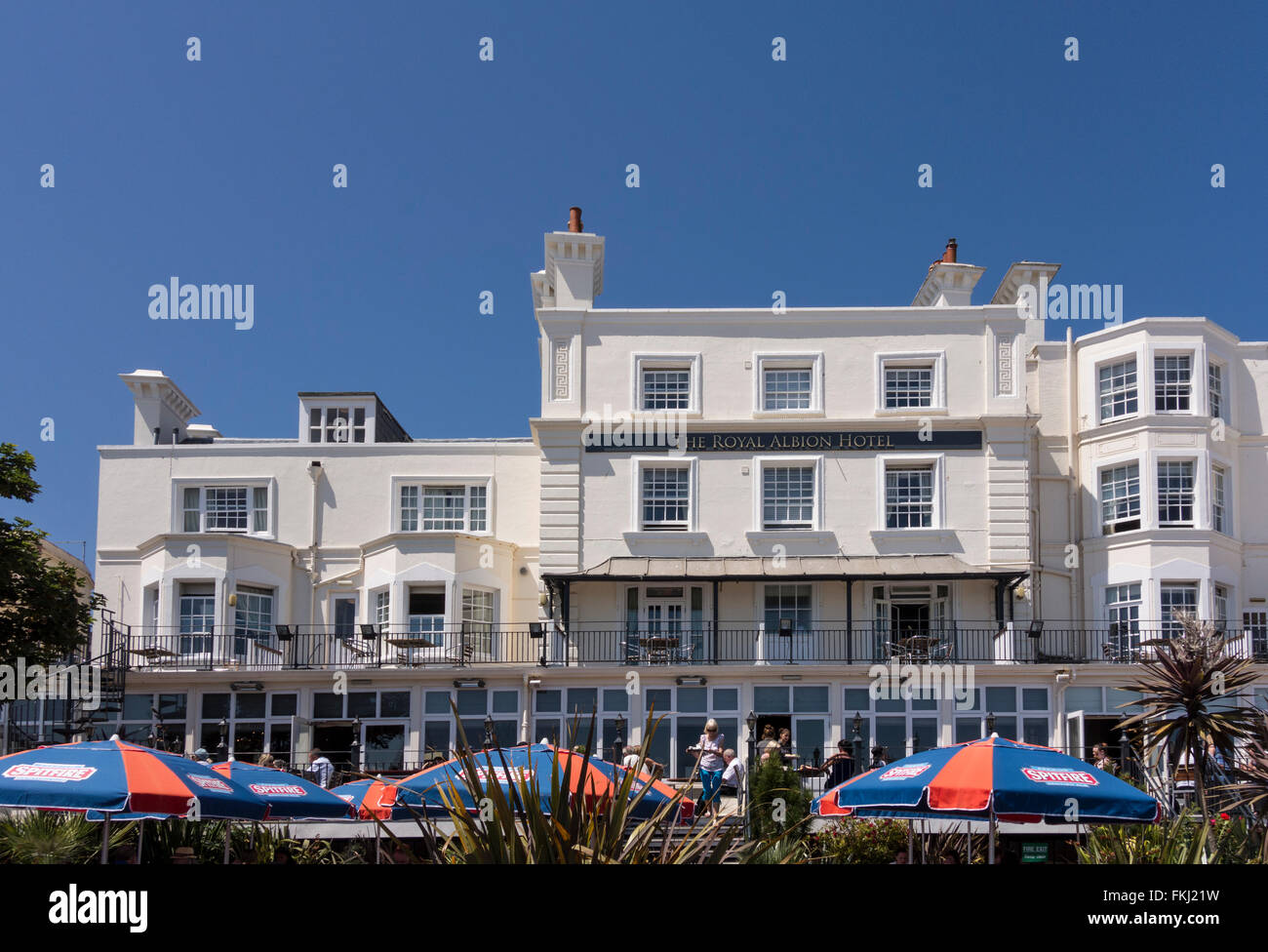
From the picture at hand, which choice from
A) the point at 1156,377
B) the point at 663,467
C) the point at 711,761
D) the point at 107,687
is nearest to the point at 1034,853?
the point at 711,761

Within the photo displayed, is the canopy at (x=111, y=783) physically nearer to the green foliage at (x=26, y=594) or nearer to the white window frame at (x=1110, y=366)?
the green foliage at (x=26, y=594)

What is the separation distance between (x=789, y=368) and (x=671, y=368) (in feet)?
9.10

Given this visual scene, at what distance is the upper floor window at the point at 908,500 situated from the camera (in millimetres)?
32375

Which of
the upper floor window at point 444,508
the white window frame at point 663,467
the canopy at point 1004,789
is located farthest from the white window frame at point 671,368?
the canopy at point 1004,789

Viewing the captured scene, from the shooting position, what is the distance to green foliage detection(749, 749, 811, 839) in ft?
57.8

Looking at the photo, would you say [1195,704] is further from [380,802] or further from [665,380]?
[665,380]

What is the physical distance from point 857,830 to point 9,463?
14.5 m

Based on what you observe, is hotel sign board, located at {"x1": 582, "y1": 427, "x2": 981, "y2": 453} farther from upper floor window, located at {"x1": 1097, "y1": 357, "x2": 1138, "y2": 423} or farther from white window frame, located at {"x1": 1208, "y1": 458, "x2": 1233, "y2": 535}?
white window frame, located at {"x1": 1208, "y1": 458, "x2": 1233, "y2": 535}

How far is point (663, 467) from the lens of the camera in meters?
32.8

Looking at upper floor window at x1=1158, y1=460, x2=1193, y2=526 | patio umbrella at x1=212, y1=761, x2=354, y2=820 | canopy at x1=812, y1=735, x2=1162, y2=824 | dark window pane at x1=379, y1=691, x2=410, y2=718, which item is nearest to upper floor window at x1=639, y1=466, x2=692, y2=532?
dark window pane at x1=379, y1=691, x2=410, y2=718

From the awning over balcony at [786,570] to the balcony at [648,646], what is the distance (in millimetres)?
1187

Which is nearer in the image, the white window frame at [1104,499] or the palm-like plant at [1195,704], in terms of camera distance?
the palm-like plant at [1195,704]

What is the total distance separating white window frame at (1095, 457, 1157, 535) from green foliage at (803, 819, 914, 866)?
16946mm
